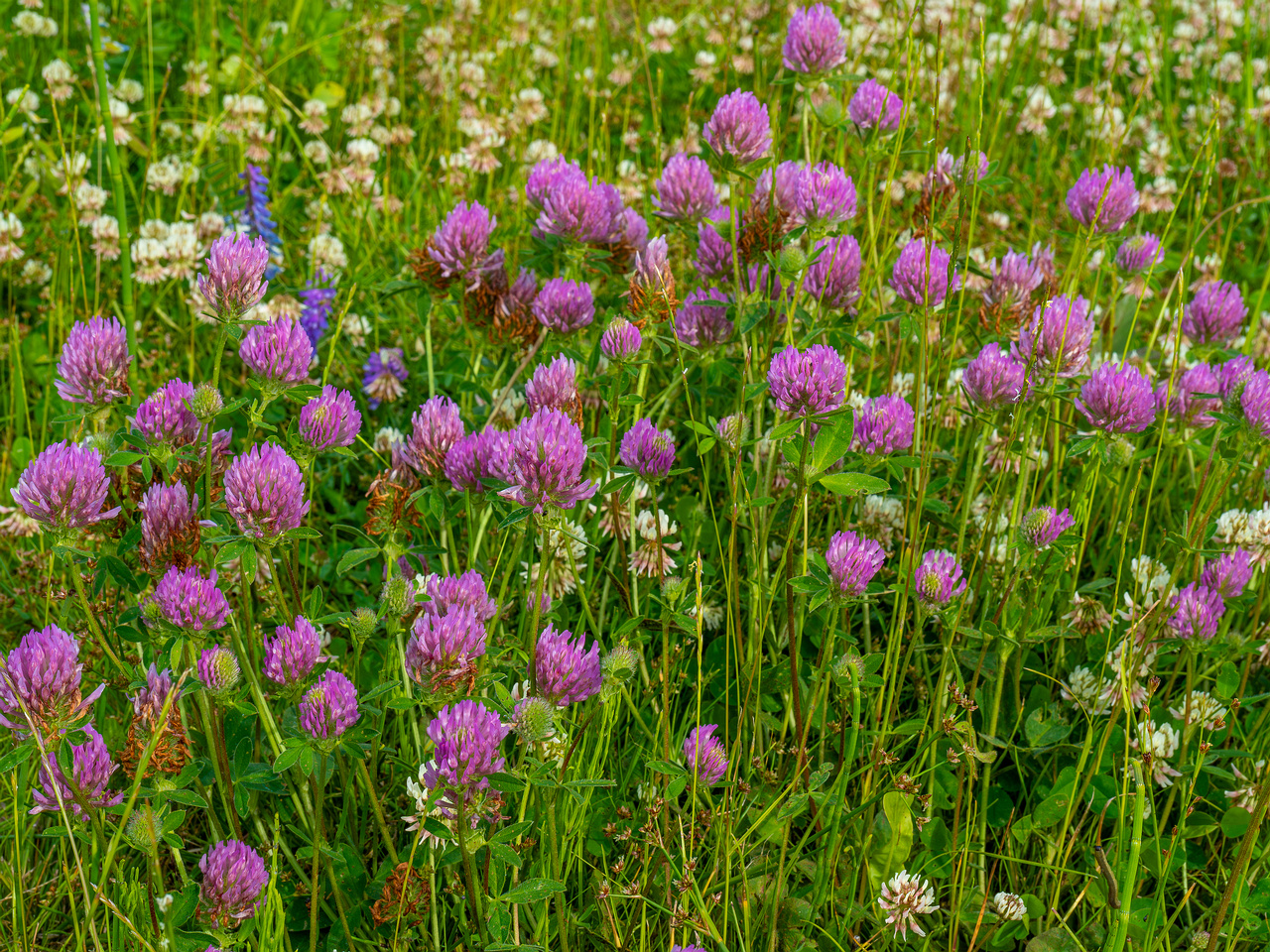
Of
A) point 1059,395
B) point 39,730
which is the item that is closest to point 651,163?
point 1059,395

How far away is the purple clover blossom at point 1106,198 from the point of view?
233 cm

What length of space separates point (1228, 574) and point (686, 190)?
1.20m

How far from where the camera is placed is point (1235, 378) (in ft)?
6.79

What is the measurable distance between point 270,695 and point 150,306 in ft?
6.39

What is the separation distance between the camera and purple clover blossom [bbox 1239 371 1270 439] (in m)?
1.95

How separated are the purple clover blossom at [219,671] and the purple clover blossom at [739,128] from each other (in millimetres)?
1180

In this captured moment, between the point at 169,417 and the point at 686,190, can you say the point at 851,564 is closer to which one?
the point at 686,190

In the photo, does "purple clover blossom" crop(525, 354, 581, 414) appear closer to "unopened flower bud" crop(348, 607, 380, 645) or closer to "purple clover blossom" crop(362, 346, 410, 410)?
"unopened flower bud" crop(348, 607, 380, 645)

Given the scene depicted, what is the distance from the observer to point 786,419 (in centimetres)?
192

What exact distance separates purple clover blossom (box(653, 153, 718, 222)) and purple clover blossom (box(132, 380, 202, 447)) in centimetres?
95

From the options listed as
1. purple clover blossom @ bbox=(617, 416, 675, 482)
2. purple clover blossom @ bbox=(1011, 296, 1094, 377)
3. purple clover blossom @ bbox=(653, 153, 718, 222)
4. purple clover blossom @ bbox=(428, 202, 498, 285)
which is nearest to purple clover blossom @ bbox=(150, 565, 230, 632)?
purple clover blossom @ bbox=(617, 416, 675, 482)

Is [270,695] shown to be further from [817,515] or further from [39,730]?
[817,515]

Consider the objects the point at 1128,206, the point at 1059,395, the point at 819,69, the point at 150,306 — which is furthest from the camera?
the point at 150,306

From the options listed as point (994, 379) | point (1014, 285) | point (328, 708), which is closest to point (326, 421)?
point (328, 708)
